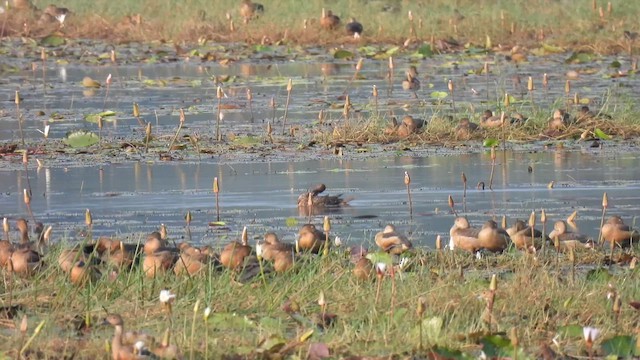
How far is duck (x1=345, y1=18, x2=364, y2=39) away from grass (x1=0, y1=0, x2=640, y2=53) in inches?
5.8

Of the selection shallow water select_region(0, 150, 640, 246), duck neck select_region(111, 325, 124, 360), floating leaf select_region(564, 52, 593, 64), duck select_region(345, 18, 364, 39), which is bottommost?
shallow water select_region(0, 150, 640, 246)

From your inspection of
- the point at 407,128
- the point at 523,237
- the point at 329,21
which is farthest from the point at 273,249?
the point at 329,21

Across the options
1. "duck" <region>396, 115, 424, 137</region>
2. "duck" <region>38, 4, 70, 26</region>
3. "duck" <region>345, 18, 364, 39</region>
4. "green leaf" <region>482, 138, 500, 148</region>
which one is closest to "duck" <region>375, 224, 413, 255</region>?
"green leaf" <region>482, 138, 500, 148</region>

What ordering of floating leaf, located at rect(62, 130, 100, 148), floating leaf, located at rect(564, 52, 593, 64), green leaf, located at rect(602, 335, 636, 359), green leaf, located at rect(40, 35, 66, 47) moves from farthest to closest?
green leaf, located at rect(40, 35, 66, 47), floating leaf, located at rect(564, 52, 593, 64), floating leaf, located at rect(62, 130, 100, 148), green leaf, located at rect(602, 335, 636, 359)

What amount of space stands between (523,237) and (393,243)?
0.65m

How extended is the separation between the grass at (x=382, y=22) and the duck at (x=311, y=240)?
15.8 metres

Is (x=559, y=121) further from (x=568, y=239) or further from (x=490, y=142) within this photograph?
(x=568, y=239)

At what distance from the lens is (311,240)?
726 centimetres

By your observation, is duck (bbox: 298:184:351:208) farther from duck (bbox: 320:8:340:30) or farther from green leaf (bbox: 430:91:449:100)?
duck (bbox: 320:8:340:30)

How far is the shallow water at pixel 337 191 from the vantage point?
29.2 feet

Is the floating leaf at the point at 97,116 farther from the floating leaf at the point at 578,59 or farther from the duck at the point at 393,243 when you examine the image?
the floating leaf at the point at 578,59

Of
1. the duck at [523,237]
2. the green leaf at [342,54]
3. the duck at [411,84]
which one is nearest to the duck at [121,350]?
the duck at [523,237]

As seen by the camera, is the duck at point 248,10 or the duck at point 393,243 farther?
the duck at point 248,10

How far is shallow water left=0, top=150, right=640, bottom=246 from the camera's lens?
29.2 feet
